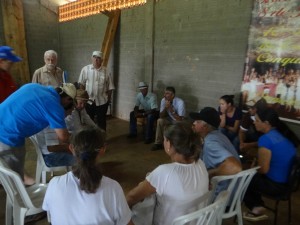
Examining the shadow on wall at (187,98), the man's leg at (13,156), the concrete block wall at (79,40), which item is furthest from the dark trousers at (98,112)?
the concrete block wall at (79,40)

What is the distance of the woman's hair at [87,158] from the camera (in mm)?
1086

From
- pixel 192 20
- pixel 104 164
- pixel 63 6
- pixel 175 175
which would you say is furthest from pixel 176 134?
pixel 63 6

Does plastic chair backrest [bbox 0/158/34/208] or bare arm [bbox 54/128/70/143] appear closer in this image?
plastic chair backrest [bbox 0/158/34/208]

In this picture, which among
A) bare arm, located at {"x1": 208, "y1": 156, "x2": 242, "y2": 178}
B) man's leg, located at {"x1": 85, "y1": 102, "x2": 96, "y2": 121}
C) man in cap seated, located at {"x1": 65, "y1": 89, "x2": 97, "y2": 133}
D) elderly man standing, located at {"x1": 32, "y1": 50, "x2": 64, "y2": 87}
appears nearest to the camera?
bare arm, located at {"x1": 208, "y1": 156, "x2": 242, "y2": 178}

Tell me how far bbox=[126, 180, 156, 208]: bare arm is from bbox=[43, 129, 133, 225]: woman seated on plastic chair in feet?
0.57

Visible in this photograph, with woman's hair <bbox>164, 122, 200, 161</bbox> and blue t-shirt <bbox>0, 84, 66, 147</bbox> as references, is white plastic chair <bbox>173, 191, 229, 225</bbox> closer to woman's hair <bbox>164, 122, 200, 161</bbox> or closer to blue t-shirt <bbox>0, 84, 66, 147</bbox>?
woman's hair <bbox>164, 122, 200, 161</bbox>

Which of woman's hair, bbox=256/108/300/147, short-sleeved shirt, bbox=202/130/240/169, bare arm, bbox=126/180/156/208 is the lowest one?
bare arm, bbox=126/180/156/208

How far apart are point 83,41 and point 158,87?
2.67 metres

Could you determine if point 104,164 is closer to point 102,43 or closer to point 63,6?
point 102,43

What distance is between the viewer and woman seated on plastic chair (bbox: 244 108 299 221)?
6.19 feet

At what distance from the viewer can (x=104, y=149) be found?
1.28 meters

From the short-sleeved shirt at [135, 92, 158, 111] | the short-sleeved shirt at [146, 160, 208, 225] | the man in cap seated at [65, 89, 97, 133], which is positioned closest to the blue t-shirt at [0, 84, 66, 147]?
the man in cap seated at [65, 89, 97, 133]

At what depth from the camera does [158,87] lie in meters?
4.93

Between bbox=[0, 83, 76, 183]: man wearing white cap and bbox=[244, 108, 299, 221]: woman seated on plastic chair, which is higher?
bbox=[0, 83, 76, 183]: man wearing white cap
